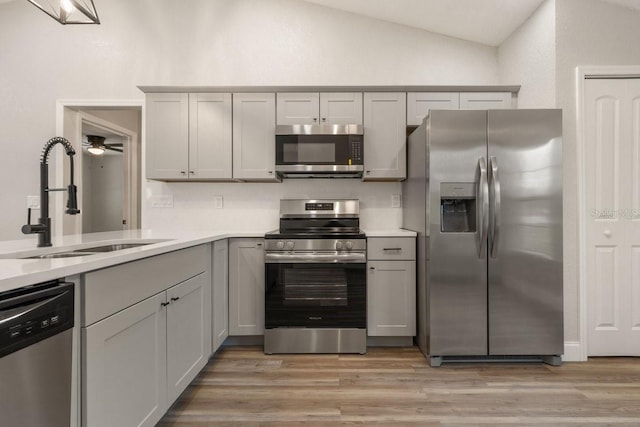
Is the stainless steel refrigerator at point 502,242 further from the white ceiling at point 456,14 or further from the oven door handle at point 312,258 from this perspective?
the white ceiling at point 456,14

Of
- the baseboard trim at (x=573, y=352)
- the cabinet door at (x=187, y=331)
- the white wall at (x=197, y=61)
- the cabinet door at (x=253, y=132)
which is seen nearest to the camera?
the cabinet door at (x=187, y=331)

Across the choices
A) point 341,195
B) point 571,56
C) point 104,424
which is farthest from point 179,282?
point 571,56

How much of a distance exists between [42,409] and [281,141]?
2367mm

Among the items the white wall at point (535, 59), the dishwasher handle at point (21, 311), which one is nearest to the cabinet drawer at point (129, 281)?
the dishwasher handle at point (21, 311)

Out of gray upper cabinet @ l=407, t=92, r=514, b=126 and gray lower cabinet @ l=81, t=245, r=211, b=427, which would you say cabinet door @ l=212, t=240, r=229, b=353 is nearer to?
gray lower cabinet @ l=81, t=245, r=211, b=427

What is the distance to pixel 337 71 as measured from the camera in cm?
328

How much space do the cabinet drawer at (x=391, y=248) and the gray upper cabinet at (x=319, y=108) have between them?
1.09m

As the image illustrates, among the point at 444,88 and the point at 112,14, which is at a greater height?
the point at 112,14

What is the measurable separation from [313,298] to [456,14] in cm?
279

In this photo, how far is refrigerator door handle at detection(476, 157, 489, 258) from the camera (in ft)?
7.62

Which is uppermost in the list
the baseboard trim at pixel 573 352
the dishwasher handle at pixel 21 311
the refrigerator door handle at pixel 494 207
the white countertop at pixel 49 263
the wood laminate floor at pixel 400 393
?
the refrigerator door handle at pixel 494 207

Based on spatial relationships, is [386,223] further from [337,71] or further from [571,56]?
[571,56]

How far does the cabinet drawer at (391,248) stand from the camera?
8.84 feet

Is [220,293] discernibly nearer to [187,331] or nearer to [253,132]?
[187,331]
